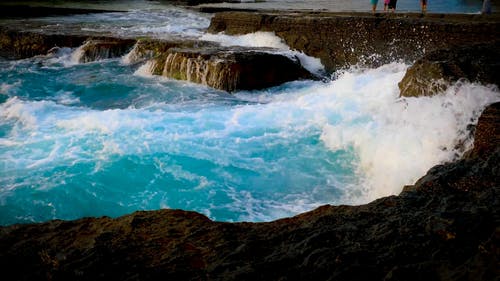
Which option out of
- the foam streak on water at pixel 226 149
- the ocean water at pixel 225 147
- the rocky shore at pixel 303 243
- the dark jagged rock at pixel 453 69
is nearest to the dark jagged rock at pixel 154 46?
the ocean water at pixel 225 147

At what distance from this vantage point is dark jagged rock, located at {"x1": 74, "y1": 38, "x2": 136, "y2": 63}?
495 inches

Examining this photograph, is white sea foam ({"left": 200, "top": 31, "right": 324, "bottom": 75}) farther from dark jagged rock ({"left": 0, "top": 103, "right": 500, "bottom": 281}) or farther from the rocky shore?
dark jagged rock ({"left": 0, "top": 103, "right": 500, "bottom": 281})

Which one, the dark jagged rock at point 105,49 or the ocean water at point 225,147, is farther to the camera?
the dark jagged rock at point 105,49

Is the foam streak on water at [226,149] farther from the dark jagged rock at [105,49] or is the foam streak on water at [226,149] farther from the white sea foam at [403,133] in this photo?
the dark jagged rock at [105,49]

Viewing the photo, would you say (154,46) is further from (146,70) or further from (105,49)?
(105,49)

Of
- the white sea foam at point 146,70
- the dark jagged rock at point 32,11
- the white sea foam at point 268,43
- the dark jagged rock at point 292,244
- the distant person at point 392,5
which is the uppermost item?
the distant person at point 392,5

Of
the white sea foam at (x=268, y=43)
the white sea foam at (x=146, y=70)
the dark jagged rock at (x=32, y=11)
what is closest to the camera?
the white sea foam at (x=146, y=70)

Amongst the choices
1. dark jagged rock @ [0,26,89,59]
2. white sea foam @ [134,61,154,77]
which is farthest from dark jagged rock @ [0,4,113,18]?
white sea foam @ [134,61,154,77]

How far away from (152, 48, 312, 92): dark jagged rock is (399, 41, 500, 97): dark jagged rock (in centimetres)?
411

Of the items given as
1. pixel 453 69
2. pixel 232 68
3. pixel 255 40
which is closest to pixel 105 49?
pixel 255 40

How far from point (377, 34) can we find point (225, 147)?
6441mm

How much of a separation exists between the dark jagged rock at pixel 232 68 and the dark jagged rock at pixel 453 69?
4.11m

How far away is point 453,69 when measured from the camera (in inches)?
215

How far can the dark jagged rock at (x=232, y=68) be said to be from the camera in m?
9.34
